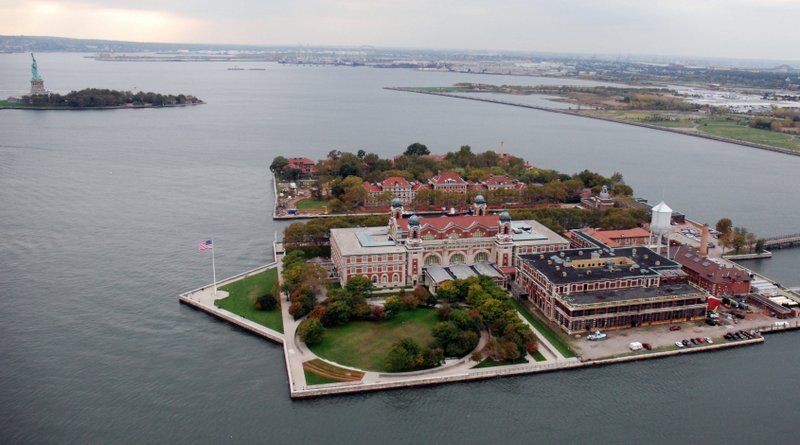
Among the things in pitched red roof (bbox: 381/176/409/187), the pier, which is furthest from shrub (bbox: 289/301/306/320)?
the pier

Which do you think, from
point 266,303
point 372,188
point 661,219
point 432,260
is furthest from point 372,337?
point 372,188

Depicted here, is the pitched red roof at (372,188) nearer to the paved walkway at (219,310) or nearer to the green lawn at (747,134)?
the paved walkway at (219,310)

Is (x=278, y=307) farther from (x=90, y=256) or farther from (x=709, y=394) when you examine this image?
(x=709, y=394)

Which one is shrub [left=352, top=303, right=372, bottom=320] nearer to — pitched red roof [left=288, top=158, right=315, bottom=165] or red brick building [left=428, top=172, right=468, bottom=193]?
red brick building [left=428, top=172, right=468, bottom=193]

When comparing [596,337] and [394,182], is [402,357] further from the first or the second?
[394,182]

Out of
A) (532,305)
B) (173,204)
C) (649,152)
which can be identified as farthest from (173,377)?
(649,152)

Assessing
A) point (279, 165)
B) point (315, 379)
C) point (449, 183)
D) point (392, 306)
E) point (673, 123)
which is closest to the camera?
point (315, 379)

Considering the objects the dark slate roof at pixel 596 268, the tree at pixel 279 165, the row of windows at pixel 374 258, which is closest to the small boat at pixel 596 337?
the dark slate roof at pixel 596 268
